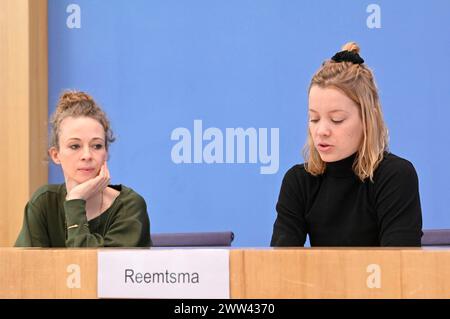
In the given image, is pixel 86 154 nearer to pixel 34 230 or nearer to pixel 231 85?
pixel 34 230

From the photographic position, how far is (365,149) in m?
1.81

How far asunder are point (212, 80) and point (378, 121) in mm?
1417

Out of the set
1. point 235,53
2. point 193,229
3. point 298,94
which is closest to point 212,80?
point 235,53

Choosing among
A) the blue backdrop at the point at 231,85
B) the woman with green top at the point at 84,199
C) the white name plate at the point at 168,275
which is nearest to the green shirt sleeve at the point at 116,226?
the woman with green top at the point at 84,199

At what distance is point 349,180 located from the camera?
1.85 meters

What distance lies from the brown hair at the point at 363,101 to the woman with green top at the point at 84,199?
532 millimetres

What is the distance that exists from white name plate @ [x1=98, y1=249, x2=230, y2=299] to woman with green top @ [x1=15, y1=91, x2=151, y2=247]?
2.59ft

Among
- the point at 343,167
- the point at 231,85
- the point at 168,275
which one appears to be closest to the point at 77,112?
the point at 343,167

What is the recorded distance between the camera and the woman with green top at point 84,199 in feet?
6.00

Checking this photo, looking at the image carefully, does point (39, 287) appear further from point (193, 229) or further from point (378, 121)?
point (193, 229)

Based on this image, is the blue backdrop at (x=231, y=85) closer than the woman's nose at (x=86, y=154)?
No

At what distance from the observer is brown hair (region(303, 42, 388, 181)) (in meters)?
1.79

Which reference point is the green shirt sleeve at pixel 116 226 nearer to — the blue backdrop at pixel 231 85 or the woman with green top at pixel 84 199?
the woman with green top at pixel 84 199

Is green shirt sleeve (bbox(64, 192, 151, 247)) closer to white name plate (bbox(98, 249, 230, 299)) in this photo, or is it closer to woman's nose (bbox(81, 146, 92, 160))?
woman's nose (bbox(81, 146, 92, 160))
